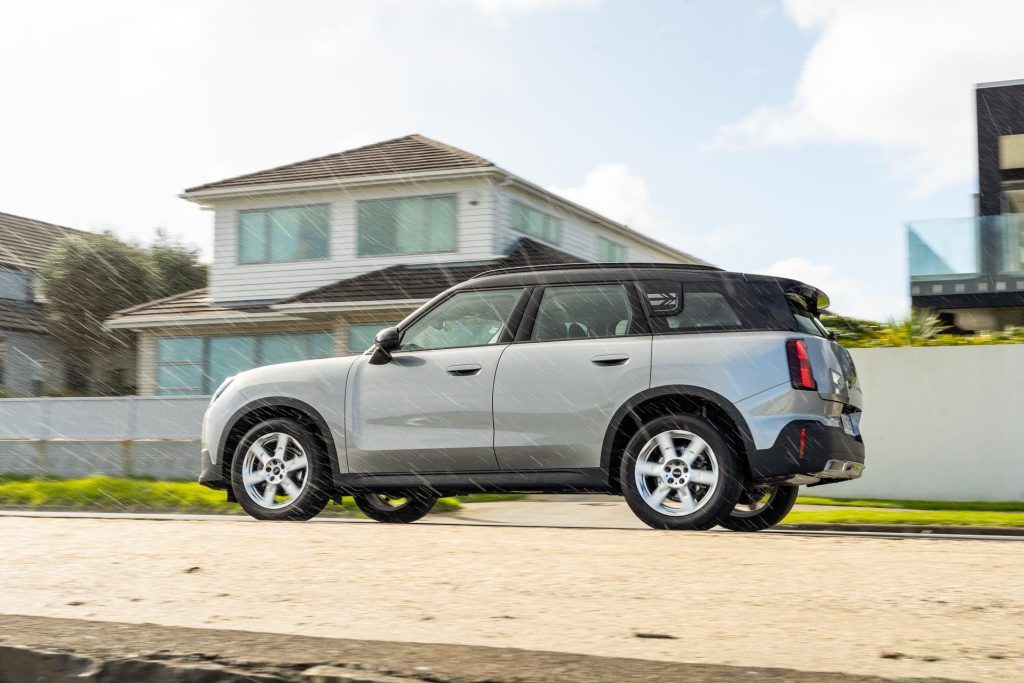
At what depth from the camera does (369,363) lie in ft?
26.0

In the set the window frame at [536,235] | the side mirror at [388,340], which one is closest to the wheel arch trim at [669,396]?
the side mirror at [388,340]

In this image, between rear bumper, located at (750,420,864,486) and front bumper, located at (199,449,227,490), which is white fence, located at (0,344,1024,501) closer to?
rear bumper, located at (750,420,864,486)

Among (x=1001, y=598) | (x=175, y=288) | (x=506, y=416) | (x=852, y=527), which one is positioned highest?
(x=175, y=288)

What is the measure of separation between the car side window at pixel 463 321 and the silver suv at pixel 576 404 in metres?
0.01

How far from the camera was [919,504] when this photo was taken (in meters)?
16.7

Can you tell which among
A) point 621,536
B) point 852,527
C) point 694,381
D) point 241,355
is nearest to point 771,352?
point 694,381

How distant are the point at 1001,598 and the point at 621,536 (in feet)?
5.82

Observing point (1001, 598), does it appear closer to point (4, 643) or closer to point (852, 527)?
point (4, 643)

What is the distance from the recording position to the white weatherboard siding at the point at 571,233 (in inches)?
1059

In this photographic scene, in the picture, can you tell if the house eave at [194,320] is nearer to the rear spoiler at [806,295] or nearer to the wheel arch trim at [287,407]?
the wheel arch trim at [287,407]

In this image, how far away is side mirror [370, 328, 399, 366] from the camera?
777 centimetres

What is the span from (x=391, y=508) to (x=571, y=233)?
22827 mm

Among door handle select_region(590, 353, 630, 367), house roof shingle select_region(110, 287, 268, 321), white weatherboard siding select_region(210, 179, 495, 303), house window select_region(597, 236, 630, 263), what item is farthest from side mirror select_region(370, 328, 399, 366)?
house window select_region(597, 236, 630, 263)

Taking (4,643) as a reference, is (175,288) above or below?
above
